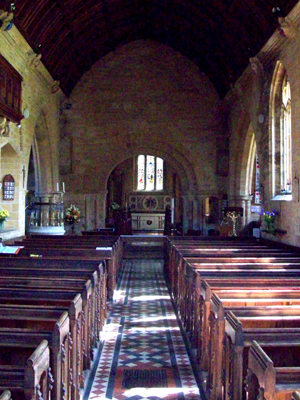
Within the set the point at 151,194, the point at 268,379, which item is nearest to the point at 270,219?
the point at 268,379

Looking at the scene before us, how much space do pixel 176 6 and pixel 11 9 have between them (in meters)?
6.49

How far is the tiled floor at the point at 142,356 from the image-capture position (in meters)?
4.42

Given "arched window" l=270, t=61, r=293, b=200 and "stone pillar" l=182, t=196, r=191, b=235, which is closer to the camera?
"arched window" l=270, t=61, r=293, b=200

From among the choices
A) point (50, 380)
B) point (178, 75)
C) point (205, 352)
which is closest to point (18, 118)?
point (205, 352)

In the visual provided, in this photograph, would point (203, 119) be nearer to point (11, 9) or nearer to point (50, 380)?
point (11, 9)

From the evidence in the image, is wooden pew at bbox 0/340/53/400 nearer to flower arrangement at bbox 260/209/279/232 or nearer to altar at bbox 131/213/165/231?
flower arrangement at bbox 260/209/279/232

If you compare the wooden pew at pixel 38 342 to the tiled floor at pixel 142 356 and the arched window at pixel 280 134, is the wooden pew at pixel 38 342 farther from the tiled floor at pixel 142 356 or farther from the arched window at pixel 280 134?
the arched window at pixel 280 134

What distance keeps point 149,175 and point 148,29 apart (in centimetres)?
987

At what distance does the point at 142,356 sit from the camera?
18.0 ft

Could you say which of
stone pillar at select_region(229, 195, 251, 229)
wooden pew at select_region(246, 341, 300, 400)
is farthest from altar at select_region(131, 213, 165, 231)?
wooden pew at select_region(246, 341, 300, 400)

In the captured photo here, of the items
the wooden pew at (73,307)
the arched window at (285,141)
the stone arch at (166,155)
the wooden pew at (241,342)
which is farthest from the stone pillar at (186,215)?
the wooden pew at (241,342)

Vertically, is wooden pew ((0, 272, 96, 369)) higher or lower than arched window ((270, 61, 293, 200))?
lower

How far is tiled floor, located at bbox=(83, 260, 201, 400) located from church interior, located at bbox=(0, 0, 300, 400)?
33 mm

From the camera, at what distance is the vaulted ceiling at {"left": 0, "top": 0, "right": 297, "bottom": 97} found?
36.9 ft
